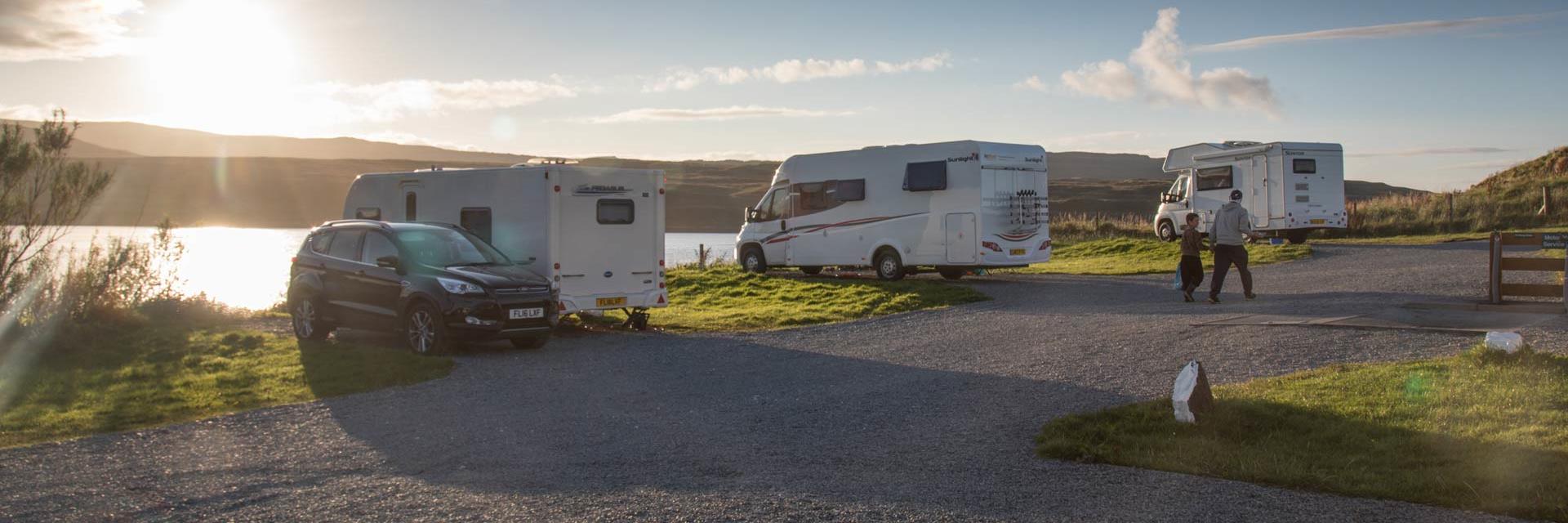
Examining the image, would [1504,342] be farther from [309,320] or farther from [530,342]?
[309,320]

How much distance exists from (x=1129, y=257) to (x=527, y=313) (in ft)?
61.2

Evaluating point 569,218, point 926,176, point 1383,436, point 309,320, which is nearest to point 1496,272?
point 1383,436

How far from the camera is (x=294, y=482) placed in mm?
6840

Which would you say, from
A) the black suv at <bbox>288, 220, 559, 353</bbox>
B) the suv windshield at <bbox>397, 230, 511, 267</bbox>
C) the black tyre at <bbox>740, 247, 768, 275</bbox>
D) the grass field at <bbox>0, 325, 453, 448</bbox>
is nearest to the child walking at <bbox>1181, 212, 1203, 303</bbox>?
the black suv at <bbox>288, 220, 559, 353</bbox>

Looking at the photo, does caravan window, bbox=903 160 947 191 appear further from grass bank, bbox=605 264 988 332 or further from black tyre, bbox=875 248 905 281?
grass bank, bbox=605 264 988 332

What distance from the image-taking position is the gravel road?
19.9 feet

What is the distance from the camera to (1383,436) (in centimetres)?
734

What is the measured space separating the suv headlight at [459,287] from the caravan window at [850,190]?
10558mm

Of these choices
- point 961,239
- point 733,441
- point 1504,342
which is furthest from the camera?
point 961,239

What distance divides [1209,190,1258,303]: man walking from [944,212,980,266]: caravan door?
4.99 metres

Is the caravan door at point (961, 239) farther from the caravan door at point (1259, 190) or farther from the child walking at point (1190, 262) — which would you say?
the caravan door at point (1259, 190)

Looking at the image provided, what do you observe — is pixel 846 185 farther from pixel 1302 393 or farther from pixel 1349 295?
pixel 1302 393

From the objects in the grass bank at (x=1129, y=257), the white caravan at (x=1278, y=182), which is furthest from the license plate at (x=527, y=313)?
the white caravan at (x=1278, y=182)

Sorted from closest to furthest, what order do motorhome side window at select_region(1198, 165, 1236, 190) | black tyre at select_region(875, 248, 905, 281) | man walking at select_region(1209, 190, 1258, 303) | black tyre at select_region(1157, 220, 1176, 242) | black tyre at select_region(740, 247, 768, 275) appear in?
man walking at select_region(1209, 190, 1258, 303)
black tyre at select_region(875, 248, 905, 281)
black tyre at select_region(740, 247, 768, 275)
motorhome side window at select_region(1198, 165, 1236, 190)
black tyre at select_region(1157, 220, 1176, 242)
